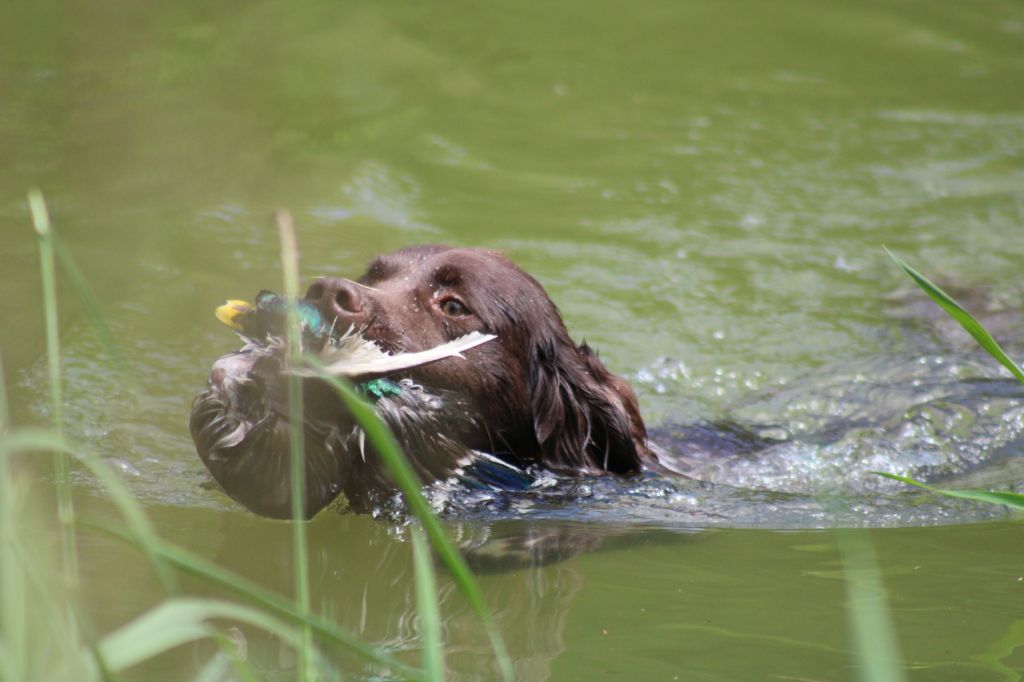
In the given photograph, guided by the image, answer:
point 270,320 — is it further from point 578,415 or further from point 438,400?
point 578,415

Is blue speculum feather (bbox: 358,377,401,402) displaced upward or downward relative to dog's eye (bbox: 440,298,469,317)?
downward

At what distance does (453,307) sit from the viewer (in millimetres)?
3951

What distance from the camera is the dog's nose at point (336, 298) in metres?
3.43

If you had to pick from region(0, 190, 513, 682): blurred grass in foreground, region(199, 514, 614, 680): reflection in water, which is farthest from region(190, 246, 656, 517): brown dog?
region(0, 190, 513, 682): blurred grass in foreground

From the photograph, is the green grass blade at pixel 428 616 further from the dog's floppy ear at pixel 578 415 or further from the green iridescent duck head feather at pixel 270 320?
the dog's floppy ear at pixel 578 415

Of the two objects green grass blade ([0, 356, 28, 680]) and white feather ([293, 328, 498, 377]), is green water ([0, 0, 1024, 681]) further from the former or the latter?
green grass blade ([0, 356, 28, 680])

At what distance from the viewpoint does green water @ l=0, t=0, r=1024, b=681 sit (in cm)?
287

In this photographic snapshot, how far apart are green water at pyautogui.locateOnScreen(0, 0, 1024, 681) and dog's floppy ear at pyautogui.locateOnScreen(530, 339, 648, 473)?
39 cm

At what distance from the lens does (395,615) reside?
2809mm

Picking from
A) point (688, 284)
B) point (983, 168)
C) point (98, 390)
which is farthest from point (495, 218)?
point (983, 168)

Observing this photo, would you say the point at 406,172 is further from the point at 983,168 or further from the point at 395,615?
the point at 395,615

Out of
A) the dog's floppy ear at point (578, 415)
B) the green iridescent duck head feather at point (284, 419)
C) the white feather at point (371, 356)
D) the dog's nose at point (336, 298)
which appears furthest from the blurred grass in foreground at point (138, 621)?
the dog's floppy ear at point (578, 415)

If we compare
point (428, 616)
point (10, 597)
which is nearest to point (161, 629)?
point (10, 597)

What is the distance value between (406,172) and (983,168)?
3.91m
